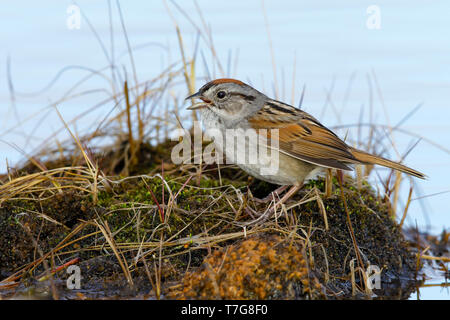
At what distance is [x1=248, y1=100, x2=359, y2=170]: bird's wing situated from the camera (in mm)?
5910

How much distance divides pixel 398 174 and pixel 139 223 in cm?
313

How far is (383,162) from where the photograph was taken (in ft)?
19.9

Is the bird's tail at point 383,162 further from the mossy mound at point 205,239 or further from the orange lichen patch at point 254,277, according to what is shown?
the orange lichen patch at point 254,277

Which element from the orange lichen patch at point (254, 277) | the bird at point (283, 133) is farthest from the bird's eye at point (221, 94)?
the orange lichen patch at point (254, 277)

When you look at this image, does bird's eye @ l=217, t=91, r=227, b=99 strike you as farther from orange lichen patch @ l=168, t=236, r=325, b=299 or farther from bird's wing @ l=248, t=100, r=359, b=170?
orange lichen patch @ l=168, t=236, r=325, b=299

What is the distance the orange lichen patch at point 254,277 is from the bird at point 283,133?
1.11 metres

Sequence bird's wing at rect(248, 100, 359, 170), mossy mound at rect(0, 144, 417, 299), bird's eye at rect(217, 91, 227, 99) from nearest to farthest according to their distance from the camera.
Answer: mossy mound at rect(0, 144, 417, 299)
bird's wing at rect(248, 100, 359, 170)
bird's eye at rect(217, 91, 227, 99)

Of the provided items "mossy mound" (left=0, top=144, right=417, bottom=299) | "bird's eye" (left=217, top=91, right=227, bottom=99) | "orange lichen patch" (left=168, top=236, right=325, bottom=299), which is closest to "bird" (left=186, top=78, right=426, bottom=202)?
"bird's eye" (left=217, top=91, right=227, bottom=99)

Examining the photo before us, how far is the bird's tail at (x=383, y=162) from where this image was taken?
236 inches

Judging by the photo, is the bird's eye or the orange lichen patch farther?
the bird's eye

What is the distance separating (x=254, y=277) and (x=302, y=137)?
75.8 inches

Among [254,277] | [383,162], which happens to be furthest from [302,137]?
[254,277]

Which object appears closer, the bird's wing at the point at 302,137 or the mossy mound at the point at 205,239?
the mossy mound at the point at 205,239

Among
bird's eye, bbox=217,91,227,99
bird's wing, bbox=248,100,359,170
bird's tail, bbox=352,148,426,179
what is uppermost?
bird's eye, bbox=217,91,227,99
